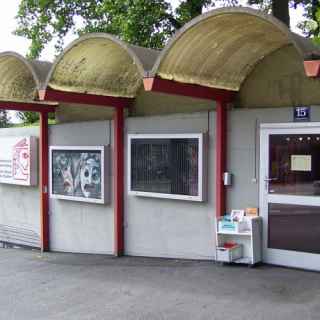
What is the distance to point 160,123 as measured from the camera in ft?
26.7

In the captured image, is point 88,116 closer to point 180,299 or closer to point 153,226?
point 153,226

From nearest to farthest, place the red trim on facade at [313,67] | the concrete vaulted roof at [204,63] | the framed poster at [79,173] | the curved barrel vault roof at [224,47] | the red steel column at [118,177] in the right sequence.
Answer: the red trim on facade at [313,67]
the curved barrel vault roof at [224,47]
the concrete vaulted roof at [204,63]
the red steel column at [118,177]
the framed poster at [79,173]

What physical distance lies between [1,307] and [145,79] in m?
3.10

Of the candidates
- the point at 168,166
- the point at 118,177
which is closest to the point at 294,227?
the point at 168,166

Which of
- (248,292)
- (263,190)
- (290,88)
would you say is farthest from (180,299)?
(290,88)

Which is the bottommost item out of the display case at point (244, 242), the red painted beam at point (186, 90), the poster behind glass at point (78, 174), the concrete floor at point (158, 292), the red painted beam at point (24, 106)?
the concrete floor at point (158, 292)

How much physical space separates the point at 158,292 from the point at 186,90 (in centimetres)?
257

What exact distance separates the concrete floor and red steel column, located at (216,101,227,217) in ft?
2.86

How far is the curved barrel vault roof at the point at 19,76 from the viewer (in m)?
7.74

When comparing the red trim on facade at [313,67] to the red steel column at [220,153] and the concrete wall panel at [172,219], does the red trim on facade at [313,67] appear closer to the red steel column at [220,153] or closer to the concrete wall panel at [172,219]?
the red steel column at [220,153]

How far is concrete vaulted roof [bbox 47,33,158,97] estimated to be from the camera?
666 cm

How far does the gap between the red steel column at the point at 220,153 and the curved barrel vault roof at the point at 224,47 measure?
0.35 metres

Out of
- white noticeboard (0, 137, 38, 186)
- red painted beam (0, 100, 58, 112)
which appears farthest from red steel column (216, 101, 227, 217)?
white noticeboard (0, 137, 38, 186)

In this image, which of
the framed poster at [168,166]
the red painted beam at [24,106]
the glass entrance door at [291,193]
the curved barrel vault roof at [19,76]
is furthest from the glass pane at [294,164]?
the red painted beam at [24,106]
